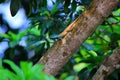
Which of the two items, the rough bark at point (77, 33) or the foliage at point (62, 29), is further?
the foliage at point (62, 29)

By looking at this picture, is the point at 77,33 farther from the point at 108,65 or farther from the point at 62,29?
the point at 62,29

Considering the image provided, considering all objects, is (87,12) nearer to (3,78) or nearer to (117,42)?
(117,42)

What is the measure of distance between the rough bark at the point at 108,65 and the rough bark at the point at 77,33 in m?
0.14

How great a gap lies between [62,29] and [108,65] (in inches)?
15.3

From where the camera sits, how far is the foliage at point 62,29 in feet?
4.69

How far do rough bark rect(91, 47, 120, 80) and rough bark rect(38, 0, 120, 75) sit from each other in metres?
0.14

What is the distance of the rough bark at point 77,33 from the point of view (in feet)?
3.79

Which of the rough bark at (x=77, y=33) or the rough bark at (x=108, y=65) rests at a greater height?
the rough bark at (x=77, y=33)

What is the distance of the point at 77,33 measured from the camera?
3.84 feet

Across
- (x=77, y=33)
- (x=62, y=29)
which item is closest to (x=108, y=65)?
(x=77, y=33)

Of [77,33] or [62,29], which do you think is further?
[62,29]

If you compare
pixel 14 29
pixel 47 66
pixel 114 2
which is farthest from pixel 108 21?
pixel 14 29

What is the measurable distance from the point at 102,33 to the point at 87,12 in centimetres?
53

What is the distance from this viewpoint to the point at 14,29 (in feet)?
6.97
